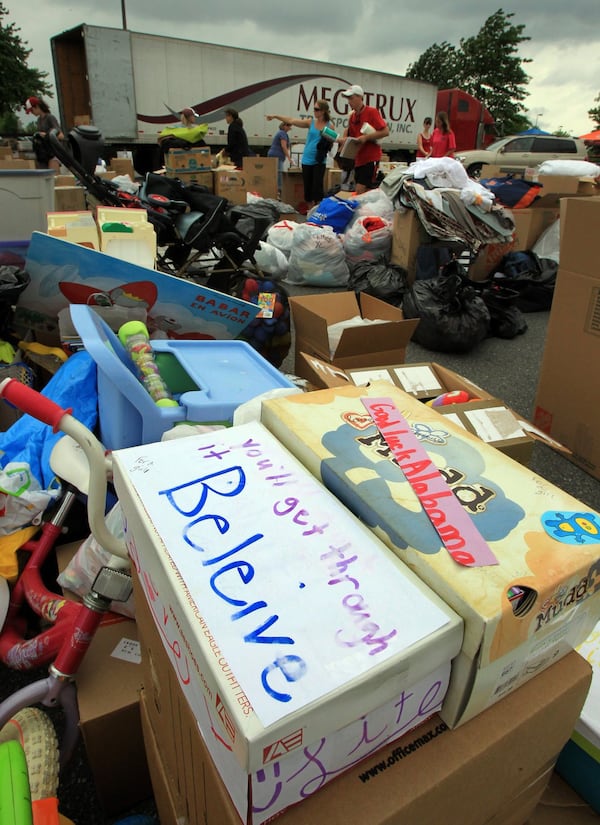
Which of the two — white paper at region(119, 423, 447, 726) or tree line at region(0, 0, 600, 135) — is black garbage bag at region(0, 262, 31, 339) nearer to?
white paper at region(119, 423, 447, 726)

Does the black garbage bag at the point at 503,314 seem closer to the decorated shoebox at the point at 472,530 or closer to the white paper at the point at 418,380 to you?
the white paper at the point at 418,380

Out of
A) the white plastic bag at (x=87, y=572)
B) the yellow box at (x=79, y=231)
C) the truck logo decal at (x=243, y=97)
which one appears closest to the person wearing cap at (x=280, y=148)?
the truck logo decal at (x=243, y=97)

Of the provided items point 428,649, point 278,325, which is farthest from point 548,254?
point 428,649

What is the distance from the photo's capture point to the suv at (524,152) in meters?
10.5

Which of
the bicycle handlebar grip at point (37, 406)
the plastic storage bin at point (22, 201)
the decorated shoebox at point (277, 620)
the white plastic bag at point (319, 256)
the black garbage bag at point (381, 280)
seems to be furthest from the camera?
the white plastic bag at point (319, 256)

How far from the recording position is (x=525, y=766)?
711 mm

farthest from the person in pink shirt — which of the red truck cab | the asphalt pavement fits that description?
the red truck cab

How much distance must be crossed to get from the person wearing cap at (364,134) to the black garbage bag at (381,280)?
1969mm

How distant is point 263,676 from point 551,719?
0.46 m

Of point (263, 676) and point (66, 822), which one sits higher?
point (263, 676)

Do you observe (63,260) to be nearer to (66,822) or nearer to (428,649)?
(66,822)

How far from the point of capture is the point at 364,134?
18.0 ft

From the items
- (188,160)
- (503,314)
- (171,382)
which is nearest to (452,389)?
(171,382)

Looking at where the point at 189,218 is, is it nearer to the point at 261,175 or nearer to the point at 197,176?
the point at 197,176
